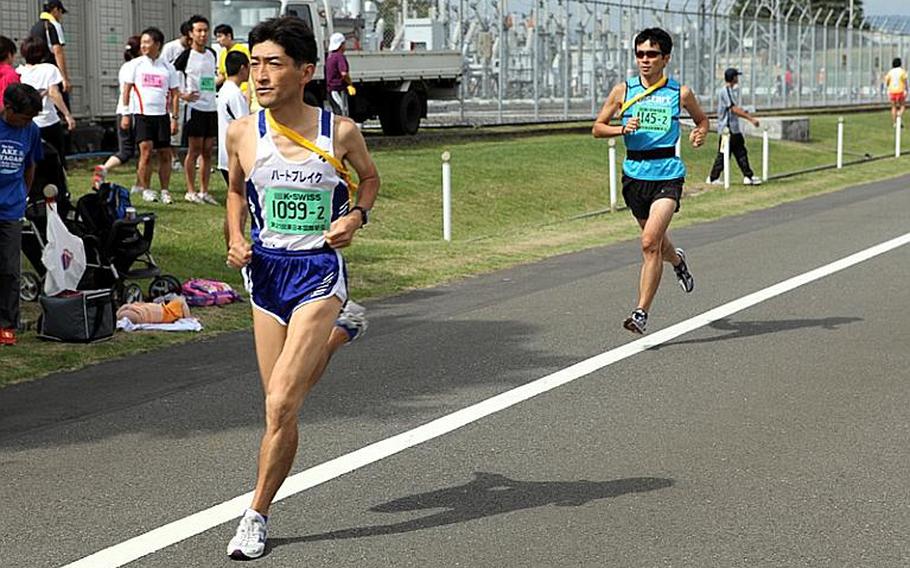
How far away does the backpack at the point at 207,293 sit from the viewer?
41.2 feet

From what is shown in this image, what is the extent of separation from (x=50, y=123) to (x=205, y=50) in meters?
3.67

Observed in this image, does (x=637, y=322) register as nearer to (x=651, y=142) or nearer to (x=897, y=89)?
(x=651, y=142)

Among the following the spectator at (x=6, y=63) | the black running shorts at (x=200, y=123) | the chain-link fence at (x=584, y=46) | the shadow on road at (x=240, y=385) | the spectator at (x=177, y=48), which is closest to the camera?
the shadow on road at (x=240, y=385)

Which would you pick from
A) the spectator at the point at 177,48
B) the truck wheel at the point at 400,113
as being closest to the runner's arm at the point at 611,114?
the spectator at the point at 177,48

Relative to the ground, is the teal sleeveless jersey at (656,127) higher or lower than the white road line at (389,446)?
higher

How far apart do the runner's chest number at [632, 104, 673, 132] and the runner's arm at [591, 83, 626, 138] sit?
0.15m

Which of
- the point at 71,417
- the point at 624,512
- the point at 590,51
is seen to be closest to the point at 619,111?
the point at 71,417

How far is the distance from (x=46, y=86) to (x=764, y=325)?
7688mm

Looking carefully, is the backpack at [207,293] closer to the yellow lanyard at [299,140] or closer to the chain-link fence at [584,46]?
the yellow lanyard at [299,140]

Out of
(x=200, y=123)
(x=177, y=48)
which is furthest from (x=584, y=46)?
(x=200, y=123)

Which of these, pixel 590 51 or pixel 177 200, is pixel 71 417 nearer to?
pixel 177 200

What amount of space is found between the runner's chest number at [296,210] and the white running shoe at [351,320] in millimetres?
342

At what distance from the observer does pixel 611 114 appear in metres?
11.2

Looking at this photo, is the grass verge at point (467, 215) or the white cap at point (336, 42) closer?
the grass verge at point (467, 215)
